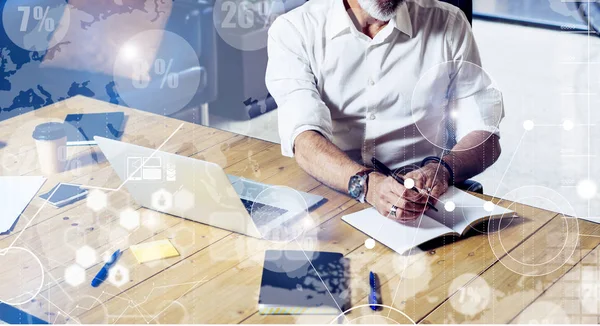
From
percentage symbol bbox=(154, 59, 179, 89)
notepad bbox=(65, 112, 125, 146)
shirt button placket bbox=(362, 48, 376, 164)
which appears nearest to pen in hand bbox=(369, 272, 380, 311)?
shirt button placket bbox=(362, 48, 376, 164)

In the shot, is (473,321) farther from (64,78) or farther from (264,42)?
(264,42)

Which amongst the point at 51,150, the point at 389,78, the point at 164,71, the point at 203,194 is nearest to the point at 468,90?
the point at 389,78

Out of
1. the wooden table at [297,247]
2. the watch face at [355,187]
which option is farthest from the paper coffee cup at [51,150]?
the watch face at [355,187]

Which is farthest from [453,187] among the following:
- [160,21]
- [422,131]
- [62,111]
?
[160,21]

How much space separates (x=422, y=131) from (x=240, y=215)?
0.67m

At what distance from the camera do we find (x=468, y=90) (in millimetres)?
1690

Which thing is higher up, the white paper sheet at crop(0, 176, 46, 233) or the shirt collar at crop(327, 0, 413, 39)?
the shirt collar at crop(327, 0, 413, 39)

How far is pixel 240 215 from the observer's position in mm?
1242

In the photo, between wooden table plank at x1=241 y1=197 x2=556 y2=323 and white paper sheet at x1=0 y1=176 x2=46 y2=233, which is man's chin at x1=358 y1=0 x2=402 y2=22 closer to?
wooden table plank at x1=241 y1=197 x2=556 y2=323
